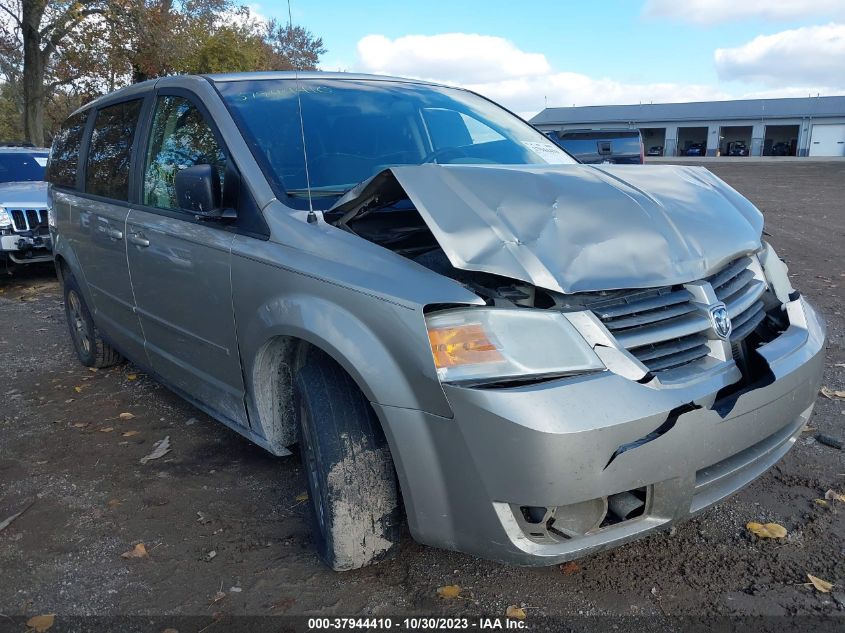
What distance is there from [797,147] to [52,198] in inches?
2380

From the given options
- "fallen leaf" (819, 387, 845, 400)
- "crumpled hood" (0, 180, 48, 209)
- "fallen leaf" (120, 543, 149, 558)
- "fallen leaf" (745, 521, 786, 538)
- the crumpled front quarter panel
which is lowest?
"fallen leaf" (120, 543, 149, 558)

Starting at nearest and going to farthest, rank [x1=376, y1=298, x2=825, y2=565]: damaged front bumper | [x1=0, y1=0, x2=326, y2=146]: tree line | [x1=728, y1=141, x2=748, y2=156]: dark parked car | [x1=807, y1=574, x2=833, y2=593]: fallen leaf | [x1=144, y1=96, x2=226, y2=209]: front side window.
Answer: [x1=376, y1=298, x2=825, y2=565]: damaged front bumper
[x1=807, y1=574, x2=833, y2=593]: fallen leaf
[x1=144, y1=96, x2=226, y2=209]: front side window
[x1=0, y1=0, x2=326, y2=146]: tree line
[x1=728, y1=141, x2=748, y2=156]: dark parked car

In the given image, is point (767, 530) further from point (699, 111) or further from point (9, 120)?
point (699, 111)

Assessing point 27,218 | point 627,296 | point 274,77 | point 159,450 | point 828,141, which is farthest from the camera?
point 828,141

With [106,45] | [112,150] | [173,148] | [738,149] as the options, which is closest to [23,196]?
[112,150]

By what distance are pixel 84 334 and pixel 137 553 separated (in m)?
2.90

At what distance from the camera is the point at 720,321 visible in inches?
90.0

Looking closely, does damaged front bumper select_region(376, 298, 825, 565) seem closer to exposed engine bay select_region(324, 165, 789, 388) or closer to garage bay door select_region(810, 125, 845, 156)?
exposed engine bay select_region(324, 165, 789, 388)

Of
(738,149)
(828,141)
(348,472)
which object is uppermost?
(348,472)

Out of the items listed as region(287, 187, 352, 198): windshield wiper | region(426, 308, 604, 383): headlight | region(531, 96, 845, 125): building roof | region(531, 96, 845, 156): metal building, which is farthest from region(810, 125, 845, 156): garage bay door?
region(426, 308, 604, 383): headlight

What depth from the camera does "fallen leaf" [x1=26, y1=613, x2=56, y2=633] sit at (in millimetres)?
2361

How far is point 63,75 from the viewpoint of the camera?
79.0 ft

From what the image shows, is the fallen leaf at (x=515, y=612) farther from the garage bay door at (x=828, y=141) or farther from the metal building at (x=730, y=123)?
the garage bay door at (x=828, y=141)

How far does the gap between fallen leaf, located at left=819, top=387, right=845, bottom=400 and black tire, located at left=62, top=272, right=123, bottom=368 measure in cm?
474
